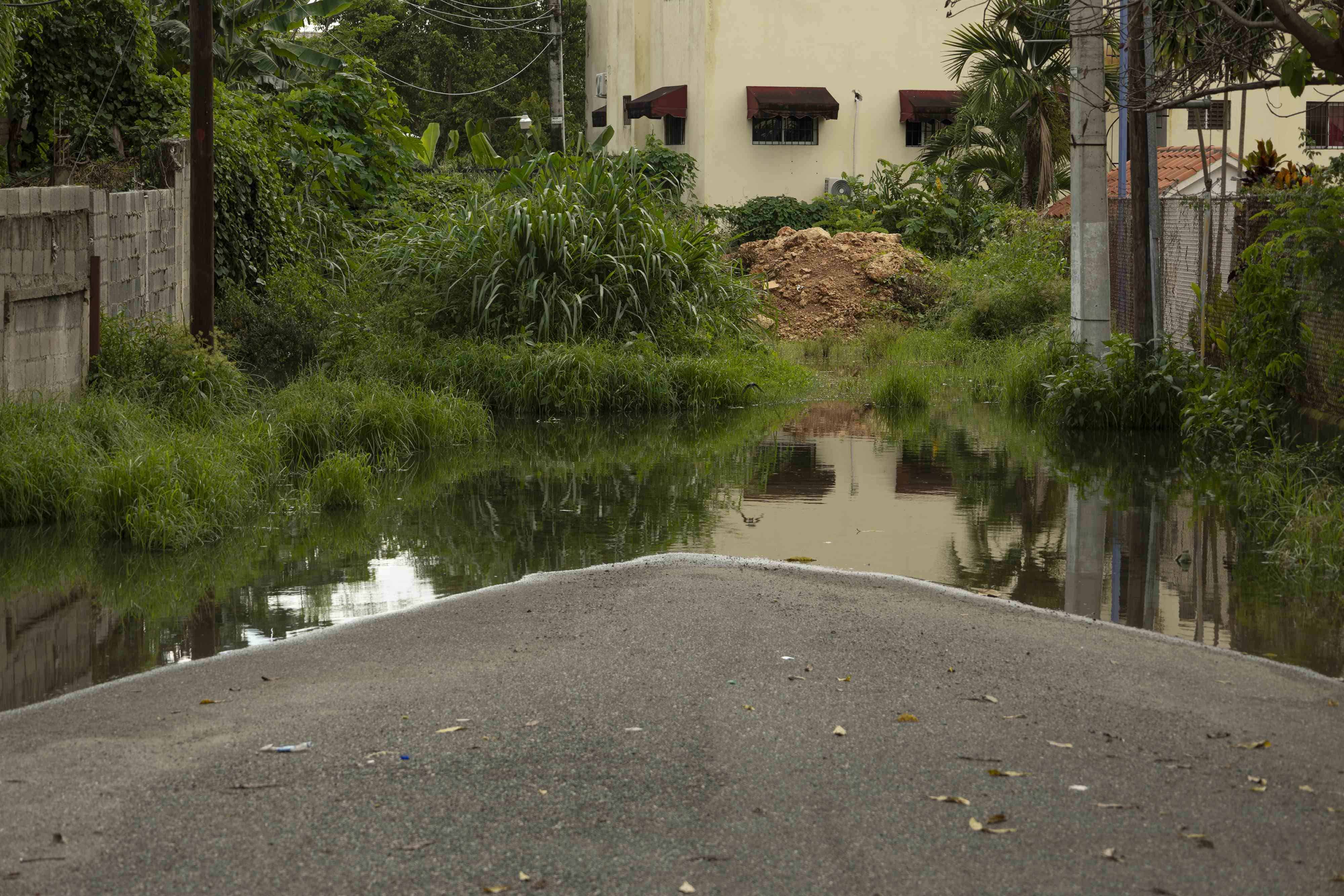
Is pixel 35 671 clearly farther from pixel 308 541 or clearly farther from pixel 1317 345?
pixel 1317 345

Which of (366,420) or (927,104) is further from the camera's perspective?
(927,104)

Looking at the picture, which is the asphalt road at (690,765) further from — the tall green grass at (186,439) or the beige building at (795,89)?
the beige building at (795,89)

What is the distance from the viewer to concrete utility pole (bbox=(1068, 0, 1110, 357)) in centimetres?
1327

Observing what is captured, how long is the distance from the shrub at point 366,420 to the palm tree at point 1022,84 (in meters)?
8.71

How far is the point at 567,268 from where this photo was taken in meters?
17.0

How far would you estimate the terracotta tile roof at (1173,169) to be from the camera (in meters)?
24.3

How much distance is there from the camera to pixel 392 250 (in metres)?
18.1

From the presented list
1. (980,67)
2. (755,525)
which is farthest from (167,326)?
(980,67)

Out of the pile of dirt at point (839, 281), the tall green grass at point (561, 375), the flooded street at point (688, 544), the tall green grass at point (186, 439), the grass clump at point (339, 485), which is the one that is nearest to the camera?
the flooded street at point (688, 544)

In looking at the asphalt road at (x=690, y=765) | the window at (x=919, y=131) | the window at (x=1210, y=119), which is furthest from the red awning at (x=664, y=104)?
the asphalt road at (x=690, y=765)

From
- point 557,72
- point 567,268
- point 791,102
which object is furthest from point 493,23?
point 567,268

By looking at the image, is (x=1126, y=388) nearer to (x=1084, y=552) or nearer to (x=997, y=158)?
(x=1084, y=552)

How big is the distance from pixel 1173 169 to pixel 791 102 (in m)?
11.4

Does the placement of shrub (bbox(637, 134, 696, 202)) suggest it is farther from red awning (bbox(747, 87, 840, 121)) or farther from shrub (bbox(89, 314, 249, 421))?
shrub (bbox(89, 314, 249, 421))
